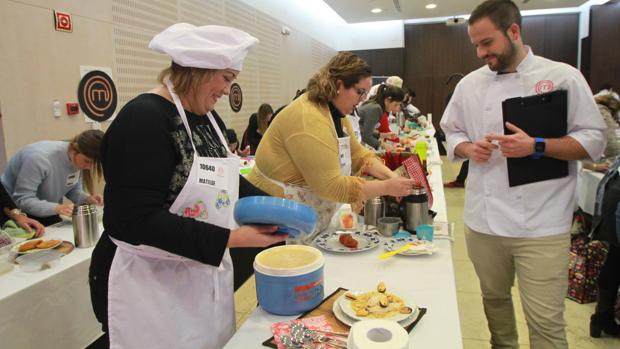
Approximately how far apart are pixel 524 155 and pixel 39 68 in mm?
2938

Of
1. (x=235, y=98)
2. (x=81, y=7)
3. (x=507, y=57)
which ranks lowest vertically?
(x=507, y=57)

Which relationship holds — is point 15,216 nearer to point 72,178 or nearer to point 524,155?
point 72,178

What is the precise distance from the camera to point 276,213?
980mm

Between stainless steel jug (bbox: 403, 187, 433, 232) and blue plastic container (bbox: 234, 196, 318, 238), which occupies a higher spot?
blue plastic container (bbox: 234, 196, 318, 238)

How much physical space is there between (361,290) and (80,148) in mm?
1735

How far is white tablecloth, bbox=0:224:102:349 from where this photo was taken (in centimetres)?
155

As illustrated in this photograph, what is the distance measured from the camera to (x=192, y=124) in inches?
45.2

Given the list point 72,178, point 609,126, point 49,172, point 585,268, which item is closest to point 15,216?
point 49,172

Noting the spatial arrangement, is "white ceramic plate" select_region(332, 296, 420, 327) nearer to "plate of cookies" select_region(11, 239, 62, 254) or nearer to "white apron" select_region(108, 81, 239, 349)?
"white apron" select_region(108, 81, 239, 349)

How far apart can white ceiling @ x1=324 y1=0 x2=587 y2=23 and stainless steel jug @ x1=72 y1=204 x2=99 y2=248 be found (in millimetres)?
7550

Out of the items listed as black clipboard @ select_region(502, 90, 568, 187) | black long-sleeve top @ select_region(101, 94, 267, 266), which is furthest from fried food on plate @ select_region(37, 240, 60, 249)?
black clipboard @ select_region(502, 90, 568, 187)

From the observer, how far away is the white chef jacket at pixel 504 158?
155cm

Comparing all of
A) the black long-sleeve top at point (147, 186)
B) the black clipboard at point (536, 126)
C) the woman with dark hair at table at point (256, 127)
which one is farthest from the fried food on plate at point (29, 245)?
the woman with dark hair at table at point (256, 127)

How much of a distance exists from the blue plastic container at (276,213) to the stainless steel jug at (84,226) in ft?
4.13
